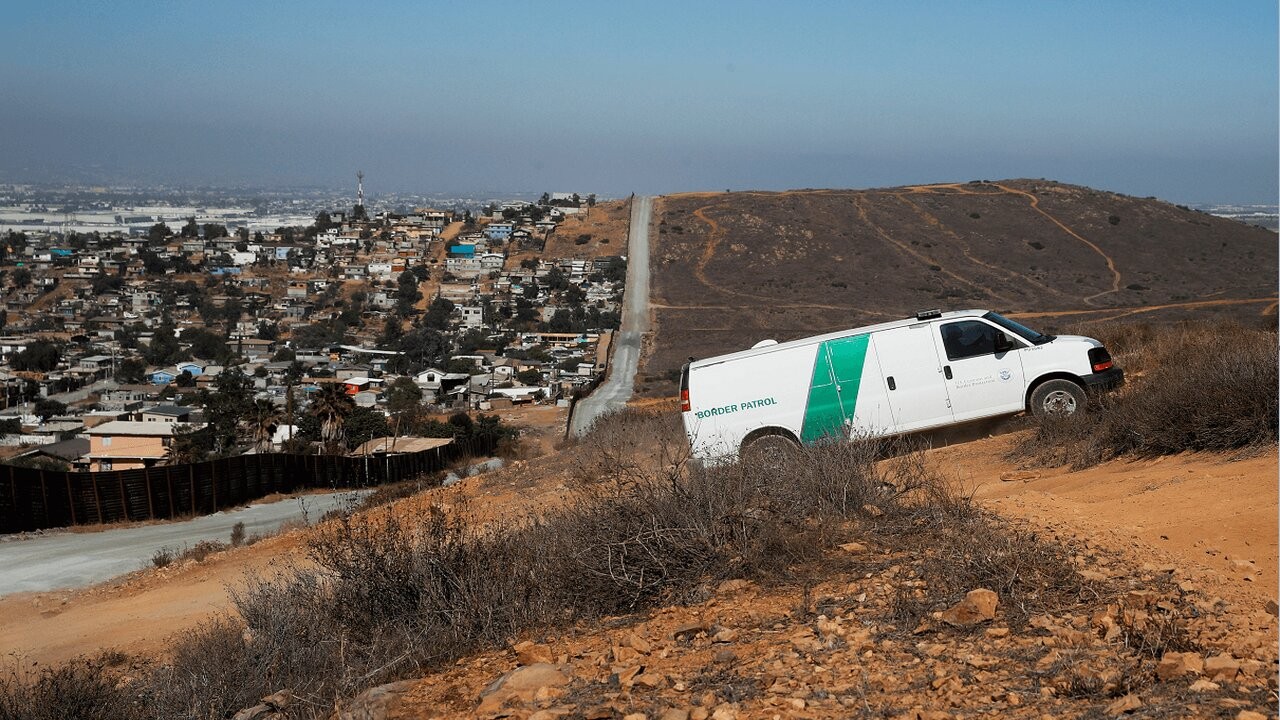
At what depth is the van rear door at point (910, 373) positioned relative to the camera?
1165cm

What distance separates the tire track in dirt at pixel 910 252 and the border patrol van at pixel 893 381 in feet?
169

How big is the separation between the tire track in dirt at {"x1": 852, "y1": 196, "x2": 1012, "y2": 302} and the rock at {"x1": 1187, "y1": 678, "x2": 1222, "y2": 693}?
5961 cm

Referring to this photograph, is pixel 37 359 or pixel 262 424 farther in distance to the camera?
pixel 37 359

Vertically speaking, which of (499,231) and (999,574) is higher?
(499,231)

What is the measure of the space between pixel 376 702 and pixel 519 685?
2.66 ft

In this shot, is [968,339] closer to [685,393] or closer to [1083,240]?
[685,393]

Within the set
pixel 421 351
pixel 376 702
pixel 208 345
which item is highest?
pixel 208 345

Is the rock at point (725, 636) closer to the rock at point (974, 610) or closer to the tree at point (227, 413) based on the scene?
the rock at point (974, 610)

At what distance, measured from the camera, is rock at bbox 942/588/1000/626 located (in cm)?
528

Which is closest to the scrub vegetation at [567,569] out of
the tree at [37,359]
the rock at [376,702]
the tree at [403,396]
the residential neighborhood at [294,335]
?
the rock at [376,702]

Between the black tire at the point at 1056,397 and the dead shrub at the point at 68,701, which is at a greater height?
the black tire at the point at 1056,397

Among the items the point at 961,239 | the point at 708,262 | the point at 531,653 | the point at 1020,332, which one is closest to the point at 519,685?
the point at 531,653

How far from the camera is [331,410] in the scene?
4484 cm

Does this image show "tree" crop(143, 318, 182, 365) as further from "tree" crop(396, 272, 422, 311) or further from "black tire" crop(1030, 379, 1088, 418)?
"black tire" crop(1030, 379, 1088, 418)
